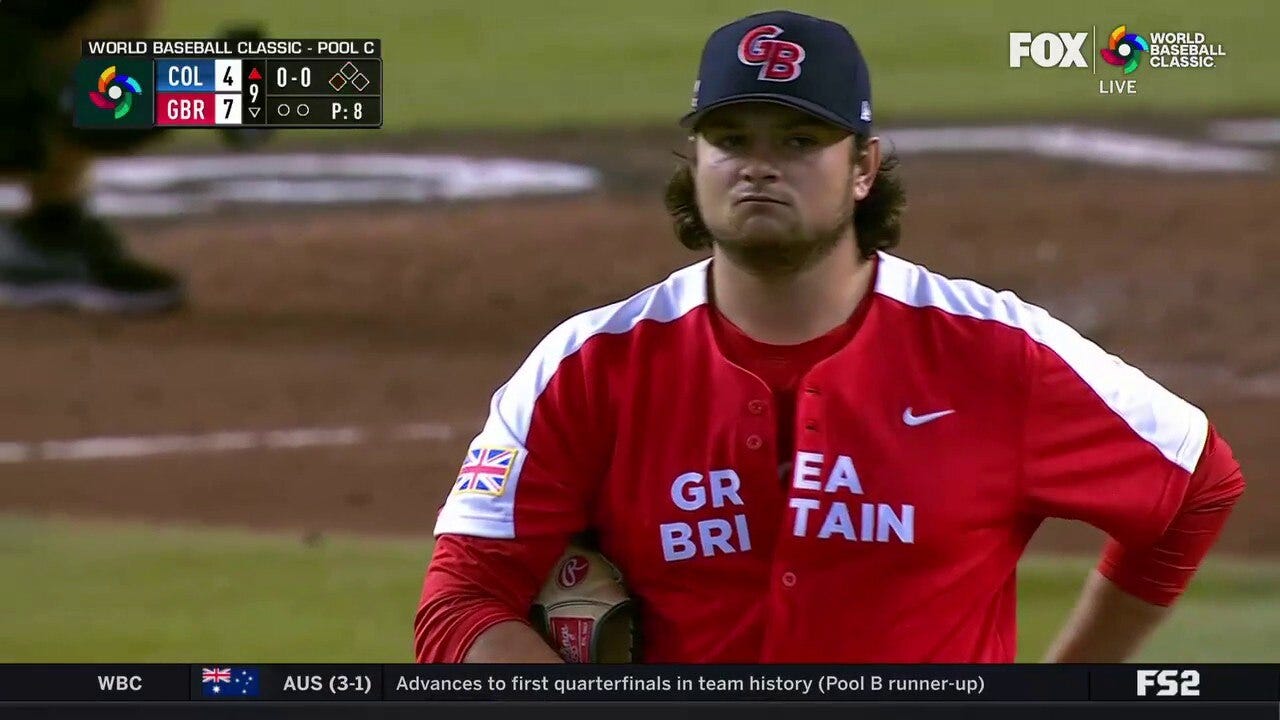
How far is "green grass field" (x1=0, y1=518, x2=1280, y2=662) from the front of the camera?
18.0ft

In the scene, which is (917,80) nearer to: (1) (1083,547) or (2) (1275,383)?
(2) (1275,383)

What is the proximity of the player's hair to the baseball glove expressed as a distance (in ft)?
1.96

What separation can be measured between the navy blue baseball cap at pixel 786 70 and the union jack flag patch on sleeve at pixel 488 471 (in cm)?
57

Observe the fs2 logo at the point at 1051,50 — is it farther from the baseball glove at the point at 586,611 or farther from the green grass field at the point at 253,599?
the baseball glove at the point at 586,611

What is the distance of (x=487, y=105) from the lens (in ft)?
50.8

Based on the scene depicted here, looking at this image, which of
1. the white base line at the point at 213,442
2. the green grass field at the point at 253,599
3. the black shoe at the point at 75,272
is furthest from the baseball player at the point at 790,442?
the black shoe at the point at 75,272

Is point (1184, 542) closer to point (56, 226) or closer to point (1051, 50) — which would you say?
point (1051, 50)

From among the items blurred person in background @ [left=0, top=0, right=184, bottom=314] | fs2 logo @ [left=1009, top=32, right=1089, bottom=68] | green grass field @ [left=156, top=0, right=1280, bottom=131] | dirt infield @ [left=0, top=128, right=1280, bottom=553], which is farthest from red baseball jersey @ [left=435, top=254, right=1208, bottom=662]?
green grass field @ [left=156, top=0, right=1280, bottom=131]

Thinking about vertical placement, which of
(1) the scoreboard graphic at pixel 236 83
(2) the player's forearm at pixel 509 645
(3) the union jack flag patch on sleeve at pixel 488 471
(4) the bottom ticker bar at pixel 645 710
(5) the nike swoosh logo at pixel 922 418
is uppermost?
(1) the scoreboard graphic at pixel 236 83

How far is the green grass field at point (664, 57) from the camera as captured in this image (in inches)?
576

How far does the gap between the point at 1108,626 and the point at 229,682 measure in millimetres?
1440

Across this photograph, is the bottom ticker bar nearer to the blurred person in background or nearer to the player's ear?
the player's ear

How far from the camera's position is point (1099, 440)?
10.0 ft

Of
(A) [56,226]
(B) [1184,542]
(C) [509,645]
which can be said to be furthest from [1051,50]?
(A) [56,226]
